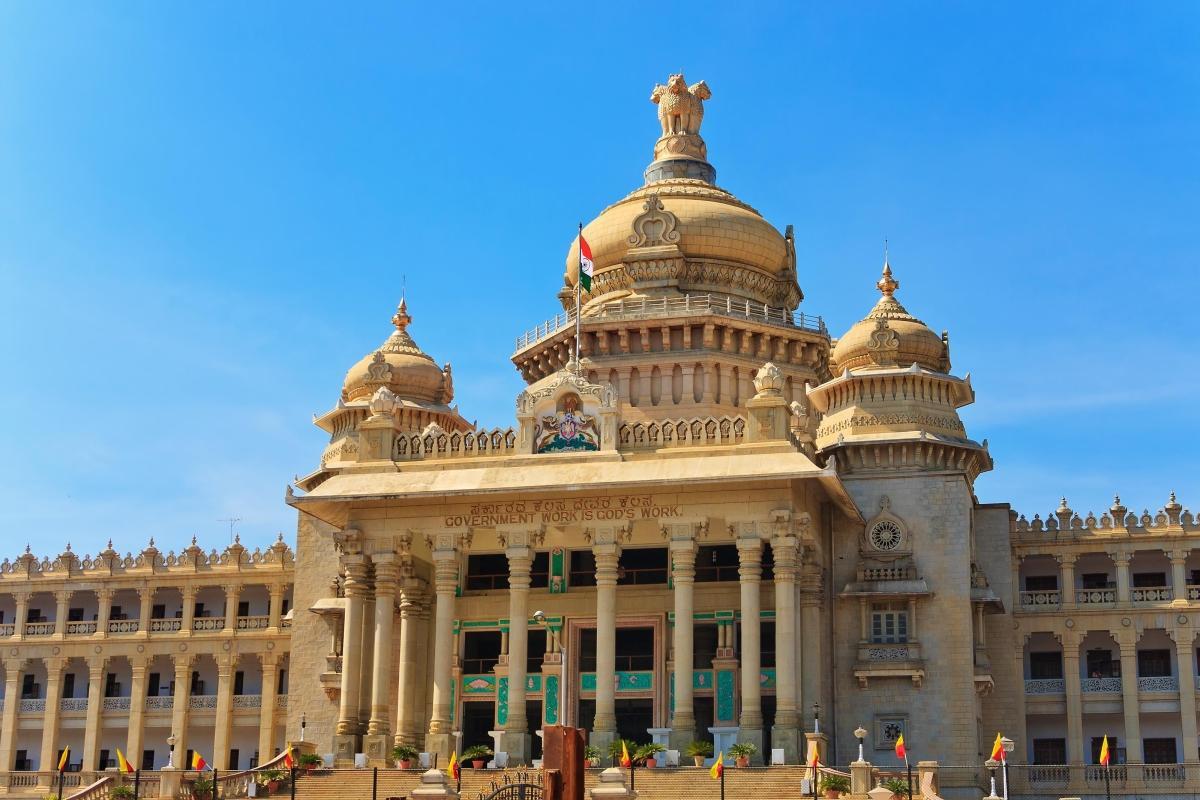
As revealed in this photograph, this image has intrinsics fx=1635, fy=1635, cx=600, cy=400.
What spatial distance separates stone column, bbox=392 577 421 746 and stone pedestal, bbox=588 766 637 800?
16.4 m

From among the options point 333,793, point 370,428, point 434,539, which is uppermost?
point 370,428

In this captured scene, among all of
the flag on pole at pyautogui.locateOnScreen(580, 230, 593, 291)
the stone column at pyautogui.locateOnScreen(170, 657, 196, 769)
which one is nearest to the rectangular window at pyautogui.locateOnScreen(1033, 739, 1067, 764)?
the flag on pole at pyautogui.locateOnScreen(580, 230, 593, 291)

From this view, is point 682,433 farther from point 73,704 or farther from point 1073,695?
point 73,704

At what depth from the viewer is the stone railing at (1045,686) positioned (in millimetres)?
63875

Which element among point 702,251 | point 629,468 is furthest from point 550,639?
point 702,251

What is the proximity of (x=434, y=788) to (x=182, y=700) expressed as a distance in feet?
111

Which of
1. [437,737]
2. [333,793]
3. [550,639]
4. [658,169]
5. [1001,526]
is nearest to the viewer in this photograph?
[333,793]

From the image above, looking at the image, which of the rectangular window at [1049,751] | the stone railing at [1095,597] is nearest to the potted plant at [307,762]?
the rectangular window at [1049,751]

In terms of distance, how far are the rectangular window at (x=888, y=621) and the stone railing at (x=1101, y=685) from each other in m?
10.2

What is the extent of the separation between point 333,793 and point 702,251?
28025 millimetres

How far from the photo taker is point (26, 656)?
75875mm

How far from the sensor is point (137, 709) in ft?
243

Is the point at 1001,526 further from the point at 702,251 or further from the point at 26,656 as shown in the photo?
the point at 26,656

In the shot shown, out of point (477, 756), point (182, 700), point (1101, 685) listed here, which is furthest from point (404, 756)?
point (1101, 685)
